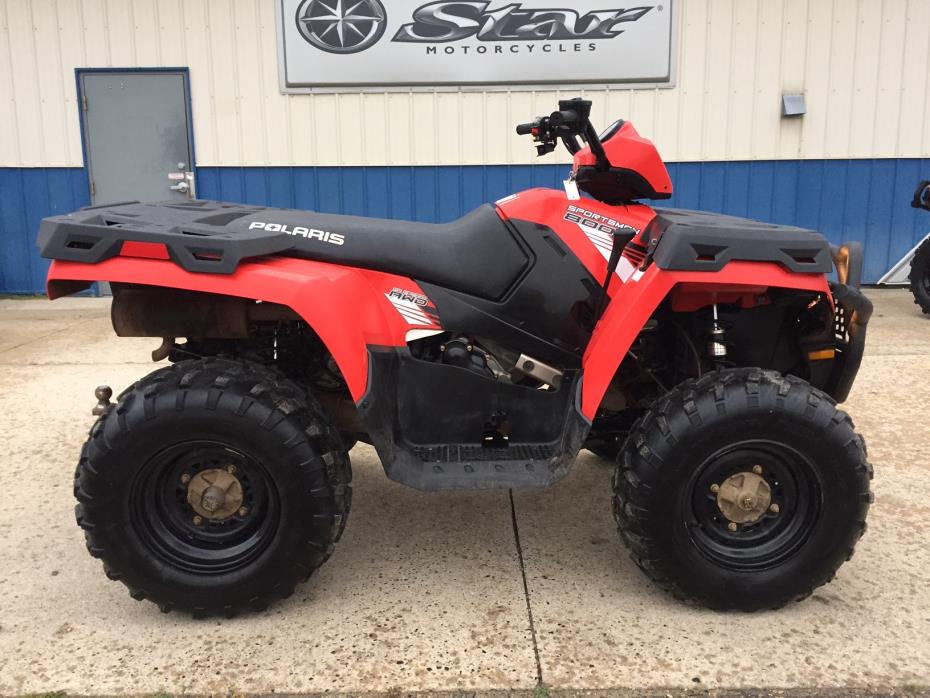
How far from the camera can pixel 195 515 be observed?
264cm

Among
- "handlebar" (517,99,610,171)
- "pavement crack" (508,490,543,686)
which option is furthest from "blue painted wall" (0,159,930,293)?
"handlebar" (517,99,610,171)

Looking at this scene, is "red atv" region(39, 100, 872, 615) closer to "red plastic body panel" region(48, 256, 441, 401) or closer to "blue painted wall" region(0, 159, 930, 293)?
"red plastic body panel" region(48, 256, 441, 401)

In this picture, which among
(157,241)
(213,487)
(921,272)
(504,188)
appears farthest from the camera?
(504,188)

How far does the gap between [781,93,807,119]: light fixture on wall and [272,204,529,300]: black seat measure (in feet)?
24.3

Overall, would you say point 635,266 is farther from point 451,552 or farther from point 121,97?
point 121,97

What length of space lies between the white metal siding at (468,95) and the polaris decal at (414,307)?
21.8 ft

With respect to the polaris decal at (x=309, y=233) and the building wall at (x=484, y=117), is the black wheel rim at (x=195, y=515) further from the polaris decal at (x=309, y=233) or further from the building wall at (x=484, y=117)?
the building wall at (x=484, y=117)

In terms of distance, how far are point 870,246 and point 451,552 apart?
831 centimetres

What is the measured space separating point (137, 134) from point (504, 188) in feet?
14.2

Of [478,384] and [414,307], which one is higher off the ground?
[414,307]

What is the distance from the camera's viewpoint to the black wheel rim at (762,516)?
8.45ft

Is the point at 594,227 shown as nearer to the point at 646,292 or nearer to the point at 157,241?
the point at 646,292

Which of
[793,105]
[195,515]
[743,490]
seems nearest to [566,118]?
[743,490]

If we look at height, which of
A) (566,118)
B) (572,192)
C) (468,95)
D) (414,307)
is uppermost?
(468,95)
